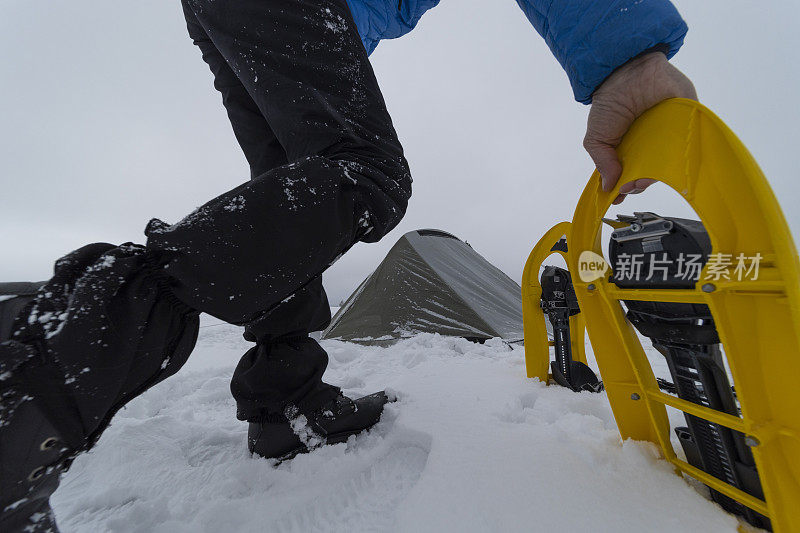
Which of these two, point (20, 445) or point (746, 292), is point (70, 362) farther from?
point (746, 292)

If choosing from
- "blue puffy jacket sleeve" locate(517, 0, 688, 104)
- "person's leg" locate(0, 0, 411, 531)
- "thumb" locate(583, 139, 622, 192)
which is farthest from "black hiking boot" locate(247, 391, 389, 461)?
"blue puffy jacket sleeve" locate(517, 0, 688, 104)

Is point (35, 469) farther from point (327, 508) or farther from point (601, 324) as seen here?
point (601, 324)

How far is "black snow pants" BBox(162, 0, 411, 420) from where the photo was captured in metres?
0.56

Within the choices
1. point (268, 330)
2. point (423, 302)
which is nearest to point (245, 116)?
point (268, 330)

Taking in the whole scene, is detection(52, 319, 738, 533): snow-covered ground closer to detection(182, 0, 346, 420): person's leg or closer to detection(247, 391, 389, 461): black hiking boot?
detection(247, 391, 389, 461): black hiking boot

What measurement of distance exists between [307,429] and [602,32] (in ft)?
3.91

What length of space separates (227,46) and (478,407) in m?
1.20

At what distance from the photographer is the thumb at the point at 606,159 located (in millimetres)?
758

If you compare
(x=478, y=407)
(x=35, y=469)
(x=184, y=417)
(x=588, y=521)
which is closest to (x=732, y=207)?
(x=588, y=521)

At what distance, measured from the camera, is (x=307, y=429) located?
95 cm

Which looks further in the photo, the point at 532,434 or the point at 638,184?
the point at 532,434

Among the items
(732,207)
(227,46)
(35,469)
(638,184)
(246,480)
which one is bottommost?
(246,480)

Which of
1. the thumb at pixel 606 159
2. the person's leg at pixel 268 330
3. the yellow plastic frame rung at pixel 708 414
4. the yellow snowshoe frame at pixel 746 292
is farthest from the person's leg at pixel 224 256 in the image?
the yellow plastic frame rung at pixel 708 414

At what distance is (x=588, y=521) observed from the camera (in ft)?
1.93
